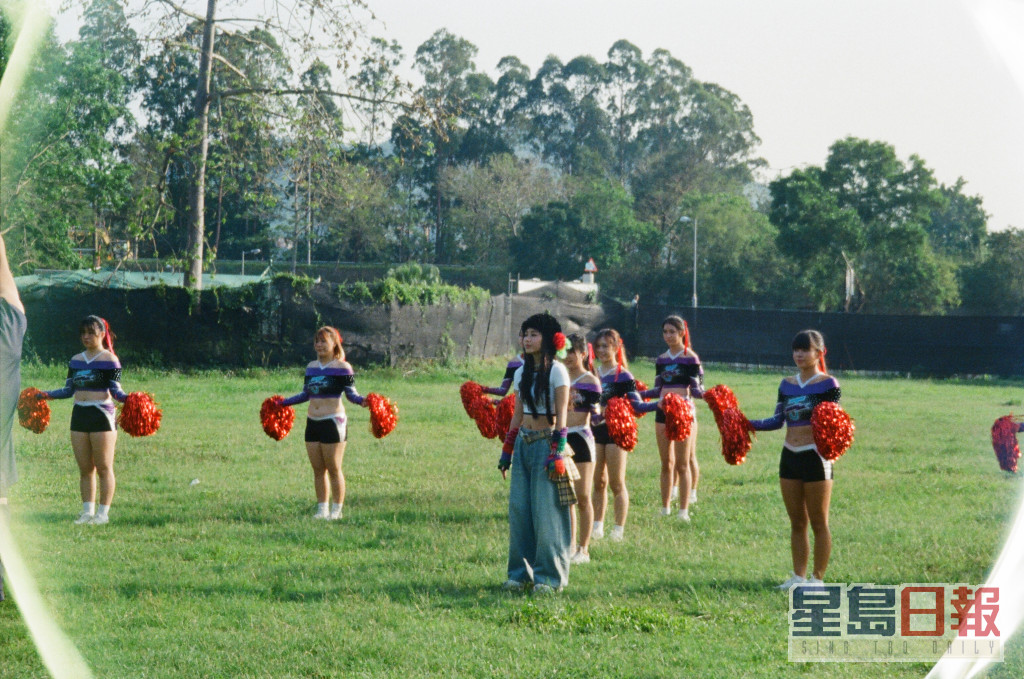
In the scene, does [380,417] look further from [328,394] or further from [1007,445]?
[1007,445]

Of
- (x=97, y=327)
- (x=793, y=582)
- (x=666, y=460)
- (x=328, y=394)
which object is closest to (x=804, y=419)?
(x=793, y=582)

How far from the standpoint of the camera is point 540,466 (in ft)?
19.4

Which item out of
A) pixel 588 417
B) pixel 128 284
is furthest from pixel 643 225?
pixel 128 284

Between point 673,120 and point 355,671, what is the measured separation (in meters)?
2.83

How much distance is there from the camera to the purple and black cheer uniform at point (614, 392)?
23.9 ft

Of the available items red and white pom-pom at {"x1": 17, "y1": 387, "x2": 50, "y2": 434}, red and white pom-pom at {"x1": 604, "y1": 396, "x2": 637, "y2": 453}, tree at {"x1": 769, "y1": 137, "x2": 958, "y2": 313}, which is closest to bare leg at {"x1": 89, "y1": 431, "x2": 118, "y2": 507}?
red and white pom-pom at {"x1": 17, "y1": 387, "x2": 50, "y2": 434}

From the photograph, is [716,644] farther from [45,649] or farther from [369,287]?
[369,287]

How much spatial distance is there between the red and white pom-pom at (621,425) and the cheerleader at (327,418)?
2322 millimetres

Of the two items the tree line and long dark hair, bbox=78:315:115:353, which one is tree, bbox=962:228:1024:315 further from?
long dark hair, bbox=78:315:115:353

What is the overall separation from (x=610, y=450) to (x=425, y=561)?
1.63 meters

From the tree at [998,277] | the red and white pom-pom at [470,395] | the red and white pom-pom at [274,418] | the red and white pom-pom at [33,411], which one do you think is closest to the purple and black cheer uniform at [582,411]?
the red and white pom-pom at [470,395]

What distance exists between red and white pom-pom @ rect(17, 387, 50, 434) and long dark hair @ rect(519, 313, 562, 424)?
138 inches

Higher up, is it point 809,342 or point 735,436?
point 809,342

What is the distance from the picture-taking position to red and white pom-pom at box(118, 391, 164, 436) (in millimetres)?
7594
